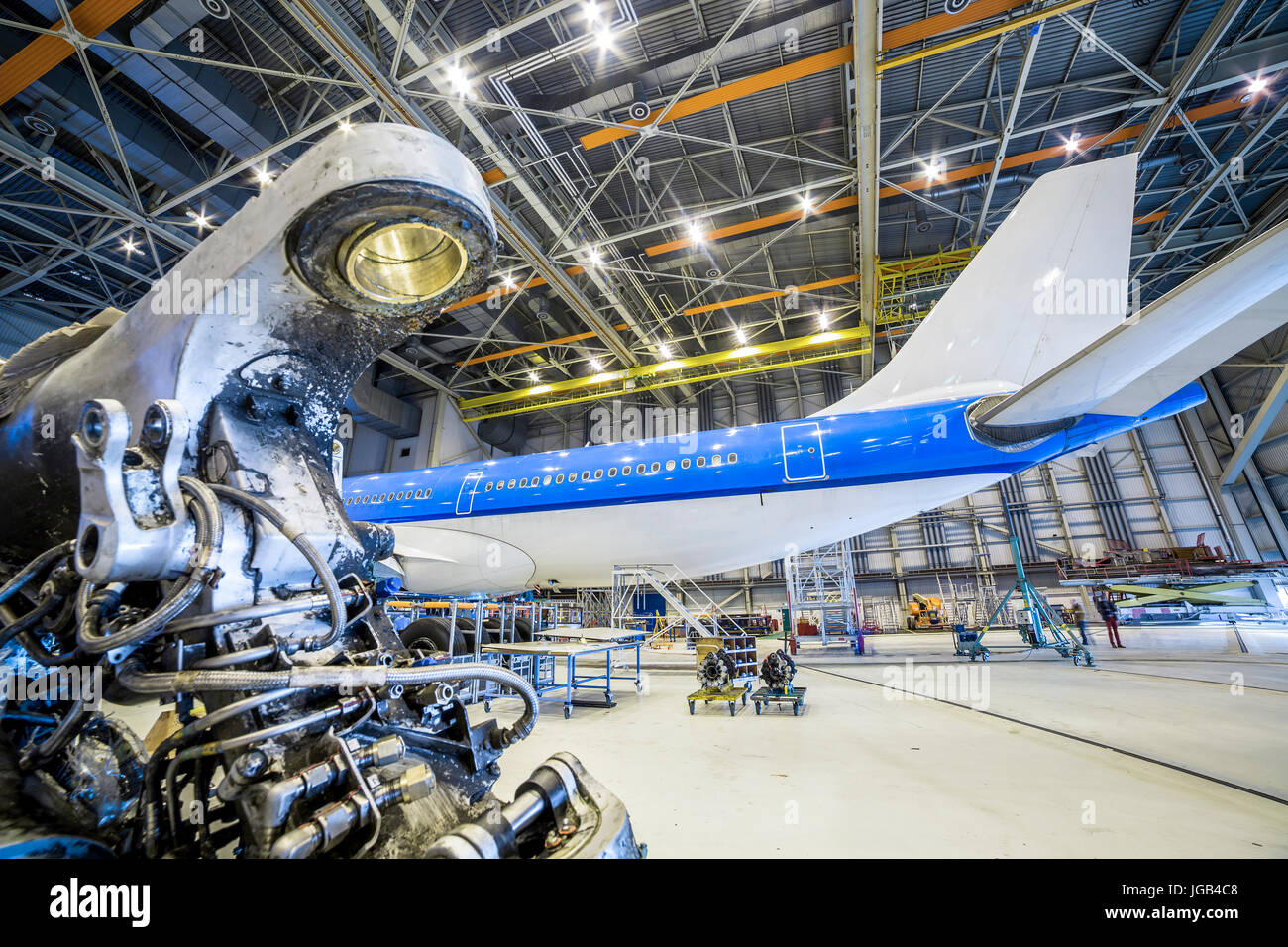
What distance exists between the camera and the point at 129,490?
1.08 metres

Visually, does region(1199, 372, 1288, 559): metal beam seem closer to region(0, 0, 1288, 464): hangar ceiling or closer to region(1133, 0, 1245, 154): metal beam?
region(0, 0, 1288, 464): hangar ceiling

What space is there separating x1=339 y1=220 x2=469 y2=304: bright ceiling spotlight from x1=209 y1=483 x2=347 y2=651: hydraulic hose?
0.60 metres

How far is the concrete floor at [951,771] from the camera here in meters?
2.06

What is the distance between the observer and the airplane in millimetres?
3977

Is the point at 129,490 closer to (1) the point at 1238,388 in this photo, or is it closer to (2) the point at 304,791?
(2) the point at 304,791

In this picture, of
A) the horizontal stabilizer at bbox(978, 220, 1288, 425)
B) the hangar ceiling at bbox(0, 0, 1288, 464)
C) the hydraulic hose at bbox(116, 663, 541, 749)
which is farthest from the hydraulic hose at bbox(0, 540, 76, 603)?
the hangar ceiling at bbox(0, 0, 1288, 464)

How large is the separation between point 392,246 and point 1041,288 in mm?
7222

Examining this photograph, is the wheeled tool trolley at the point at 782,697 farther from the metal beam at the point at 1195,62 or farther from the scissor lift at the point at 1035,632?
the metal beam at the point at 1195,62

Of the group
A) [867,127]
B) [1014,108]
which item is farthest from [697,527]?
[1014,108]

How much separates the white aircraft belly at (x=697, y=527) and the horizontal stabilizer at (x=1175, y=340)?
5.46 ft

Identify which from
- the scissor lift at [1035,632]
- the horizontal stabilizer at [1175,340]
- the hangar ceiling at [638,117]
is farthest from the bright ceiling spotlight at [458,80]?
the scissor lift at [1035,632]

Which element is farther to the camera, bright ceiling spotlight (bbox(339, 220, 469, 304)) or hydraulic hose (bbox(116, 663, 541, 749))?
bright ceiling spotlight (bbox(339, 220, 469, 304))

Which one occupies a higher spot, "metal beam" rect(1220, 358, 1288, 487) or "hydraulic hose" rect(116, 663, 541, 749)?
"metal beam" rect(1220, 358, 1288, 487)

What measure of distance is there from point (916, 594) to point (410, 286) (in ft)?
75.3
